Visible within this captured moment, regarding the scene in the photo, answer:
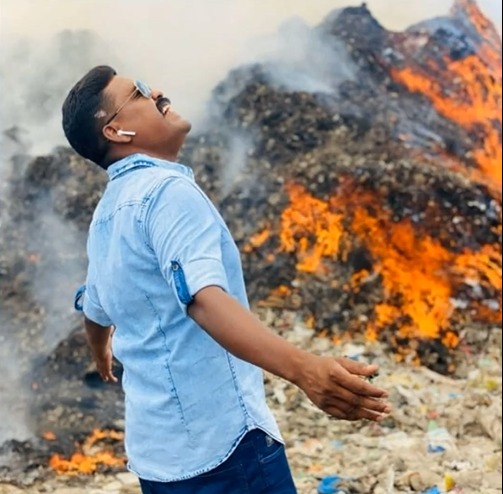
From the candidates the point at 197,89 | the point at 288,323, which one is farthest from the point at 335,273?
the point at 197,89

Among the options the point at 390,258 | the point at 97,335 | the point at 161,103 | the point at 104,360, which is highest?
the point at 161,103

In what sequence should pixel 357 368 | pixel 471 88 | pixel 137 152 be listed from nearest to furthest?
pixel 357 368, pixel 137 152, pixel 471 88

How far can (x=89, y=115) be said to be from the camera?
5.94ft

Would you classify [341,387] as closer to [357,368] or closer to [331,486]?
[357,368]

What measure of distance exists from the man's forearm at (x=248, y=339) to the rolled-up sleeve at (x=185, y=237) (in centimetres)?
3

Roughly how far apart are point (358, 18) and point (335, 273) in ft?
4.76

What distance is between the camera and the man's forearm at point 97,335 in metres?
2.11

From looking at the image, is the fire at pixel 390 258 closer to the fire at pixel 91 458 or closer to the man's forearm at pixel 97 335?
the fire at pixel 91 458

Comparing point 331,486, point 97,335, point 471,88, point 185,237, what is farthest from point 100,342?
point 471,88

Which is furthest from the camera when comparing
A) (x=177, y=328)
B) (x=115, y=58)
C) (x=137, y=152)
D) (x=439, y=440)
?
(x=115, y=58)

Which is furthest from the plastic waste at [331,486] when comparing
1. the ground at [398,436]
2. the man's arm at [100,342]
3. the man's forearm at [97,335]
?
the man's forearm at [97,335]

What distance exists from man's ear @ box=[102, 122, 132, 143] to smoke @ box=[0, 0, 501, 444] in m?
1.91

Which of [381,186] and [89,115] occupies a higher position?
[89,115]

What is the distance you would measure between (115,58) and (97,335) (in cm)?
223
